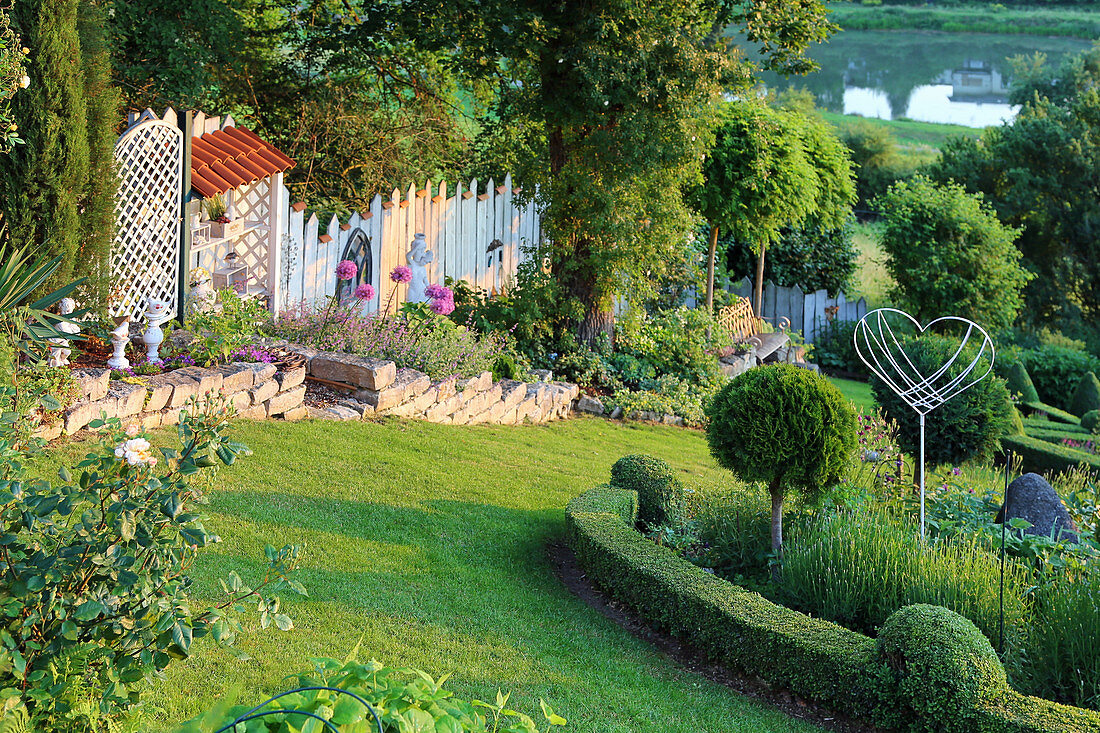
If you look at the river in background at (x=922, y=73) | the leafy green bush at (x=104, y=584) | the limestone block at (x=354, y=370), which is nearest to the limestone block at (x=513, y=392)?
the limestone block at (x=354, y=370)

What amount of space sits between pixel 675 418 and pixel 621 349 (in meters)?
1.49

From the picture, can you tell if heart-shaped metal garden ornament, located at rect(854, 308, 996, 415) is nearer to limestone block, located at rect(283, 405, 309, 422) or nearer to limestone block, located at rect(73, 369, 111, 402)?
limestone block, located at rect(283, 405, 309, 422)

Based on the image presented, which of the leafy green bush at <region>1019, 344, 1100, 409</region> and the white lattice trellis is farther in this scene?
the leafy green bush at <region>1019, 344, 1100, 409</region>

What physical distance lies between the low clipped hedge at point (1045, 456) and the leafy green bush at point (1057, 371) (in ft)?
26.9

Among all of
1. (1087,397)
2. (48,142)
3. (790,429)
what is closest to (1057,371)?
(1087,397)

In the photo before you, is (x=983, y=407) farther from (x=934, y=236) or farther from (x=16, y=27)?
(x=934, y=236)

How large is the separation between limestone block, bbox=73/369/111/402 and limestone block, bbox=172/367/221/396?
2.07 ft

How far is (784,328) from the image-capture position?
17359mm

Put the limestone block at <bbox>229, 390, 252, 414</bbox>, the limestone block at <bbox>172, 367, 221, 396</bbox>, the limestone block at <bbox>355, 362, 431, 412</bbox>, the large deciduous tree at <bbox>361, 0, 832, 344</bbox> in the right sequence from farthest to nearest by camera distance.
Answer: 1. the large deciduous tree at <bbox>361, 0, 832, 344</bbox>
2. the limestone block at <bbox>355, 362, 431, 412</bbox>
3. the limestone block at <bbox>229, 390, 252, 414</bbox>
4. the limestone block at <bbox>172, 367, 221, 396</bbox>

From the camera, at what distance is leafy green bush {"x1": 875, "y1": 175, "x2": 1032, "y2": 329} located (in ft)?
58.5

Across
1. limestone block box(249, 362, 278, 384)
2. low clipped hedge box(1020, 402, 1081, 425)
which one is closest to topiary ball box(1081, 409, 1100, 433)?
low clipped hedge box(1020, 402, 1081, 425)

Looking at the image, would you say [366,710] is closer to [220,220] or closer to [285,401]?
[285,401]

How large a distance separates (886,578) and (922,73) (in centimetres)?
5075

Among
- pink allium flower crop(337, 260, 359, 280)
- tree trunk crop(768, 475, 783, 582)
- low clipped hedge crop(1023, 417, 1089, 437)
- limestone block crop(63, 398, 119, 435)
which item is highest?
pink allium flower crop(337, 260, 359, 280)
